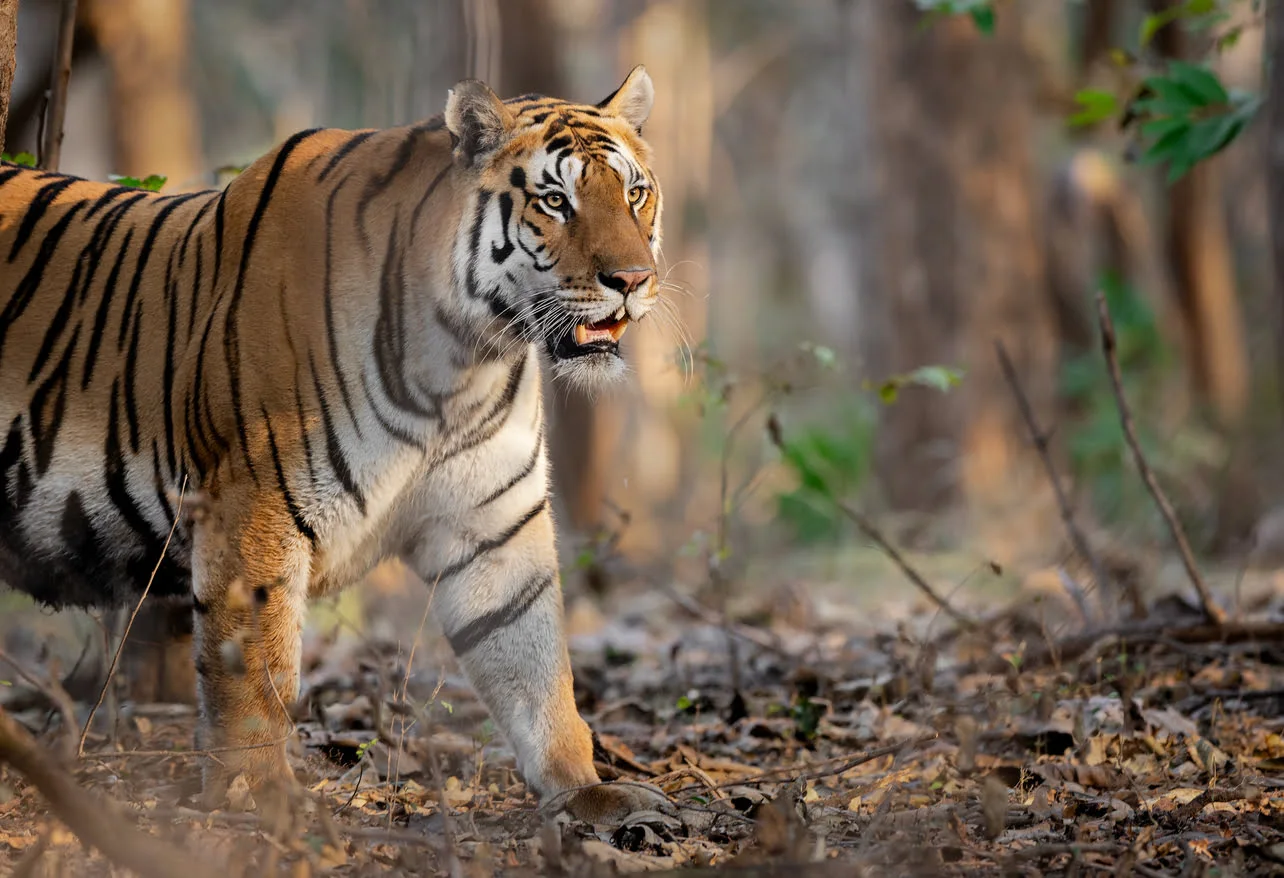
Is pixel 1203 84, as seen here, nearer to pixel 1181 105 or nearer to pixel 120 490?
pixel 1181 105

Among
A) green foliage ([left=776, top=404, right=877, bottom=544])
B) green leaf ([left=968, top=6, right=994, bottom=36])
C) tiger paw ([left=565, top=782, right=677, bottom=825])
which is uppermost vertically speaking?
green leaf ([left=968, top=6, right=994, bottom=36])

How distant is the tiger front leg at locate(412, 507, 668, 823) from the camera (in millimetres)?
3789

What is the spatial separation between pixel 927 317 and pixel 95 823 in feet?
27.9

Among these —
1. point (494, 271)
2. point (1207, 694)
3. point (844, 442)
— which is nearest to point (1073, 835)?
point (1207, 694)

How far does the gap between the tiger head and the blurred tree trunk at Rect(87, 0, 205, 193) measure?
152 inches

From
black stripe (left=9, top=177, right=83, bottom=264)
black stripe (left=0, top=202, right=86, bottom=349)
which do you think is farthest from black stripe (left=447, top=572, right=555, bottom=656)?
black stripe (left=9, top=177, right=83, bottom=264)

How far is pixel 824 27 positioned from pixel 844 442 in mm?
20358

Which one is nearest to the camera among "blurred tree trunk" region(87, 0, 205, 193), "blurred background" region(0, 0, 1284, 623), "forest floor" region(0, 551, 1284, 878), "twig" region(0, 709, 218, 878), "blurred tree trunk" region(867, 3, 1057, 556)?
"twig" region(0, 709, 218, 878)

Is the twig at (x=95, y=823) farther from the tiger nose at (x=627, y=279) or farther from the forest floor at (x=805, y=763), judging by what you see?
the tiger nose at (x=627, y=279)

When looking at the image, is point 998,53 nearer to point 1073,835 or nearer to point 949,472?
point 949,472

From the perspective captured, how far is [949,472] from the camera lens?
10.0m

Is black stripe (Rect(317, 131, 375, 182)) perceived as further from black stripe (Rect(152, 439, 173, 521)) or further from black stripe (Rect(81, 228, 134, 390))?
black stripe (Rect(152, 439, 173, 521))

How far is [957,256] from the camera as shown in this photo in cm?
1012

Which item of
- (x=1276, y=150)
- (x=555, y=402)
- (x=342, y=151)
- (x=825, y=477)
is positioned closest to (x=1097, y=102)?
(x=1276, y=150)
